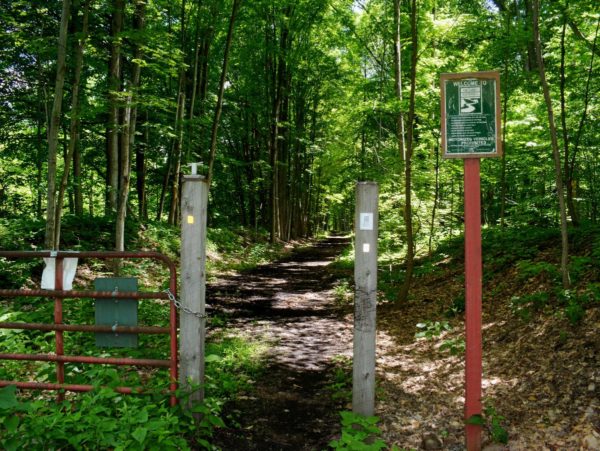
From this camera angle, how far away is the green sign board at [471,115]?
11.5 ft

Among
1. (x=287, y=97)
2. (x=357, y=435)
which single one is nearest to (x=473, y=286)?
(x=357, y=435)

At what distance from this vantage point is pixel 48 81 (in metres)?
11.9

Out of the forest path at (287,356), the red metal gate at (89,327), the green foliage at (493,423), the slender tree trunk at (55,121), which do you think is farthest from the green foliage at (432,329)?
the slender tree trunk at (55,121)

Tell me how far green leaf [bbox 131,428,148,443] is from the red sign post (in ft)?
8.66

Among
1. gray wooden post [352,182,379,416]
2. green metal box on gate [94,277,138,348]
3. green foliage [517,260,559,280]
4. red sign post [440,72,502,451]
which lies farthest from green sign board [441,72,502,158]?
green foliage [517,260,559,280]

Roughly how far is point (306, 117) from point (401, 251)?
64.6 feet

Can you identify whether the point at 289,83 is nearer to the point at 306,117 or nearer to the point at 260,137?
the point at 260,137

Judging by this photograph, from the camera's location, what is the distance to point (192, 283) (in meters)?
3.89

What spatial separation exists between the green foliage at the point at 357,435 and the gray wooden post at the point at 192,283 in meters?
1.35

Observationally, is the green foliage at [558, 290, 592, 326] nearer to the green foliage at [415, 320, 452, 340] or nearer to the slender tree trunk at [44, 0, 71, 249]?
the green foliage at [415, 320, 452, 340]

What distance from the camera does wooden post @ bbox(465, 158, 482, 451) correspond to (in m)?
3.55

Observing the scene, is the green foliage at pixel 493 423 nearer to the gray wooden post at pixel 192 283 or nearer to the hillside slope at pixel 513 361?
the hillside slope at pixel 513 361

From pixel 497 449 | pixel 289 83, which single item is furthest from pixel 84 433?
pixel 289 83

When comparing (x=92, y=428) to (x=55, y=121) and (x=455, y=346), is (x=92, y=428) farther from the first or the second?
(x=55, y=121)
